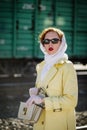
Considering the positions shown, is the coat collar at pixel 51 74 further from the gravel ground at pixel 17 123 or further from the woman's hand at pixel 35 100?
the gravel ground at pixel 17 123

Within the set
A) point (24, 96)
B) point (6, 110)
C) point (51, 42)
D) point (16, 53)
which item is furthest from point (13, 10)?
point (51, 42)

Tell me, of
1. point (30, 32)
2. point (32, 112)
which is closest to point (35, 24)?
point (30, 32)

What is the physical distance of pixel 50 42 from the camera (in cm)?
325

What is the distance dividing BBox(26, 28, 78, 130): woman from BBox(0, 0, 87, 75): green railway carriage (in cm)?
974

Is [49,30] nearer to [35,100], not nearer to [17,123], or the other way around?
[35,100]

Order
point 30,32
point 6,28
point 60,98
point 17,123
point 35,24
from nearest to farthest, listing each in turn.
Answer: point 60,98 → point 17,123 → point 6,28 → point 30,32 → point 35,24

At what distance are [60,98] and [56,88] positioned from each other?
9 cm

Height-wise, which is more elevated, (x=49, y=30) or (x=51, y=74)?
(x=49, y=30)

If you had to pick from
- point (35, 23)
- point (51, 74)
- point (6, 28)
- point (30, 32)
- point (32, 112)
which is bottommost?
point (30, 32)

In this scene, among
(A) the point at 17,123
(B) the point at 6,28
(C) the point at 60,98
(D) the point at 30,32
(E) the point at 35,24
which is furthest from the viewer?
(E) the point at 35,24

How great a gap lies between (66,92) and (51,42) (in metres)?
0.42

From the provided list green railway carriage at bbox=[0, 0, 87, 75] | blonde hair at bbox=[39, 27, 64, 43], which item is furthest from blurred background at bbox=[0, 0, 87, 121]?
blonde hair at bbox=[39, 27, 64, 43]

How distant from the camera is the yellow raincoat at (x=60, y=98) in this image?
3.12 m

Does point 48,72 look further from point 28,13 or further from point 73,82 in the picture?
point 28,13
